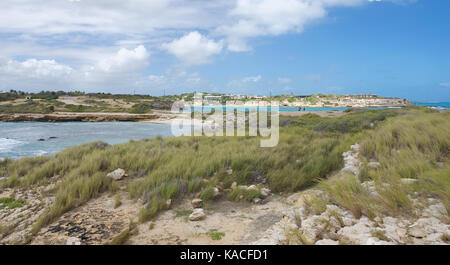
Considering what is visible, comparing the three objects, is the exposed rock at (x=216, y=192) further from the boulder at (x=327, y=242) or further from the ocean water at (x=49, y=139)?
the ocean water at (x=49, y=139)

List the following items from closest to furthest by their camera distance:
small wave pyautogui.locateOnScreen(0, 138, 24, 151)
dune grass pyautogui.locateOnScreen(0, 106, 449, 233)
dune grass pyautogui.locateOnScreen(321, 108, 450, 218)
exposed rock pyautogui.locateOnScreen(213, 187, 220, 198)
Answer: dune grass pyautogui.locateOnScreen(321, 108, 450, 218)
dune grass pyautogui.locateOnScreen(0, 106, 449, 233)
exposed rock pyautogui.locateOnScreen(213, 187, 220, 198)
small wave pyautogui.locateOnScreen(0, 138, 24, 151)

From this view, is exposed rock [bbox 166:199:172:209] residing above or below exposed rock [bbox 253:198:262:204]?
above

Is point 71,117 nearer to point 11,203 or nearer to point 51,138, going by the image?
point 51,138

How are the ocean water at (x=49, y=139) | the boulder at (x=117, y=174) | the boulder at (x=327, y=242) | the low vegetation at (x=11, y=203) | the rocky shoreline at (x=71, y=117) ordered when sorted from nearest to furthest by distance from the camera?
the boulder at (x=327, y=242)
the low vegetation at (x=11, y=203)
the boulder at (x=117, y=174)
the ocean water at (x=49, y=139)
the rocky shoreline at (x=71, y=117)

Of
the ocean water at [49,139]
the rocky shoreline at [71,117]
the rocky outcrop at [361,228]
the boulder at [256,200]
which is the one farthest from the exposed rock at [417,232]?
the rocky shoreline at [71,117]

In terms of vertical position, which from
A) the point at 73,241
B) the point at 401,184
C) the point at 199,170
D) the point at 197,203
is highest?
the point at 401,184

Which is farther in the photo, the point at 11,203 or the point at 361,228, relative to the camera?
the point at 11,203

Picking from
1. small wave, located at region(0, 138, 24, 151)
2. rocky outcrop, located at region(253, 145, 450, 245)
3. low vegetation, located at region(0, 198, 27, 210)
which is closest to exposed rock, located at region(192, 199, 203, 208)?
rocky outcrop, located at region(253, 145, 450, 245)

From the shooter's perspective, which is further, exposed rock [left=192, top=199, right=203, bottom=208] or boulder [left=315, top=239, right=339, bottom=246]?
exposed rock [left=192, top=199, right=203, bottom=208]

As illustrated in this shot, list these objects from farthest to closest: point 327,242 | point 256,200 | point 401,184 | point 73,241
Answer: point 256,200, point 401,184, point 73,241, point 327,242

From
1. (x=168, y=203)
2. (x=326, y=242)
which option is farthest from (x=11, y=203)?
(x=326, y=242)

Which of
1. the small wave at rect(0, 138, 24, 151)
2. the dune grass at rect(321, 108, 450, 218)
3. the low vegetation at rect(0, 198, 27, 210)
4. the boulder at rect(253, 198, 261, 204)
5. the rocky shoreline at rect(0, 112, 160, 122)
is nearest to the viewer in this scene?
the dune grass at rect(321, 108, 450, 218)

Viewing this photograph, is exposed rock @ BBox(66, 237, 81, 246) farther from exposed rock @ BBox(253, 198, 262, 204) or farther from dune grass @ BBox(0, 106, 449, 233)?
exposed rock @ BBox(253, 198, 262, 204)
